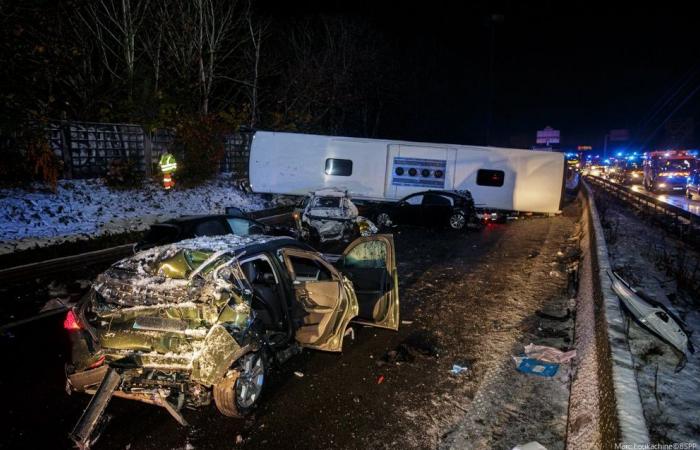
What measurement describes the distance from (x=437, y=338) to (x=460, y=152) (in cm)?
1330

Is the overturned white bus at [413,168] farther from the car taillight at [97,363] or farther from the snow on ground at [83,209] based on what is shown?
the car taillight at [97,363]

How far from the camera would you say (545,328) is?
252 inches

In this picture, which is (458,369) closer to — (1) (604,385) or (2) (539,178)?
(1) (604,385)

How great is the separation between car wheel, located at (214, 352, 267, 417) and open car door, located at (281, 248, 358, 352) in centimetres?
71

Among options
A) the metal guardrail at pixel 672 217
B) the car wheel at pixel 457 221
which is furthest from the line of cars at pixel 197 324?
the metal guardrail at pixel 672 217

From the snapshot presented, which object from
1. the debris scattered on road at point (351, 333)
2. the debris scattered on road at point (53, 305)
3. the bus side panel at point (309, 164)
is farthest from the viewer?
the bus side panel at point (309, 164)

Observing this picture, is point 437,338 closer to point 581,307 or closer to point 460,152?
point 581,307

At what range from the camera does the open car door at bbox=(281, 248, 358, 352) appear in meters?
4.98

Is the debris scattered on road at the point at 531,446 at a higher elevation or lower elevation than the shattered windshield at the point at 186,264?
lower

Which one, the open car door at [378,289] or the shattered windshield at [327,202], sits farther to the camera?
the shattered windshield at [327,202]

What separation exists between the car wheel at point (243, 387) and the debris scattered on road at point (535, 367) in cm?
293

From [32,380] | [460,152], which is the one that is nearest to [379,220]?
[460,152]

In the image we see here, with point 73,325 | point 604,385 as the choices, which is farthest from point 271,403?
point 604,385

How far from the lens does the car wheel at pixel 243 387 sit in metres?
3.88
